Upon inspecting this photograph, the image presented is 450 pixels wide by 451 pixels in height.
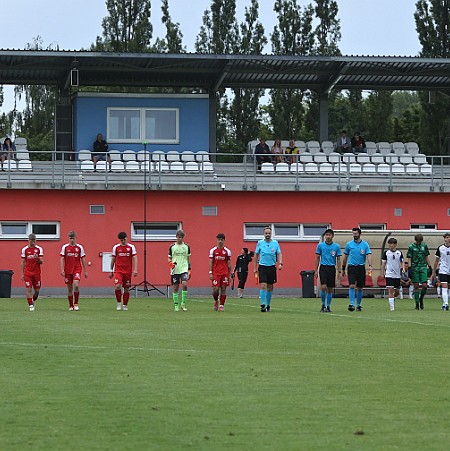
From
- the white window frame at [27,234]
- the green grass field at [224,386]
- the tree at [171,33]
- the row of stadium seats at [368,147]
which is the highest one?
the tree at [171,33]

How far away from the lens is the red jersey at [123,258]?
30.2 meters

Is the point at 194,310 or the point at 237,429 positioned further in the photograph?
the point at 194,310

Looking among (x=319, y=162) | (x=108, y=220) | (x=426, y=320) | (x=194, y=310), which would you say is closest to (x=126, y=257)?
(x=194, y=310)

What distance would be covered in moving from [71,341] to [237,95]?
47.9 meters

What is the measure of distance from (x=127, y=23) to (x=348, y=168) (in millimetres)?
24296

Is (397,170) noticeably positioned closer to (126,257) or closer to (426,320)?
(126,257)

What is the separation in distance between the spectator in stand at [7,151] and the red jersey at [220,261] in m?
16.2

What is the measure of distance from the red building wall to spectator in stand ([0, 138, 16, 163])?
1.42 meters

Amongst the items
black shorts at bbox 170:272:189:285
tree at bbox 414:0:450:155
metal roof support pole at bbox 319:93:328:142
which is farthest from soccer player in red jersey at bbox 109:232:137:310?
tree at bbox 414:0:450:155

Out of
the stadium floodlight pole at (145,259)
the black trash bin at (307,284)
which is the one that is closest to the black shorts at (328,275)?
the stadium floodlight pole at (145,259)

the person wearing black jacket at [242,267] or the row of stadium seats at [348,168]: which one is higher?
the row of stadium seats at [348,168]

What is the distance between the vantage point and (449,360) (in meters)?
15.8

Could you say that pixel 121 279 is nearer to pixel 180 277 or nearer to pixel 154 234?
pixel 180 277

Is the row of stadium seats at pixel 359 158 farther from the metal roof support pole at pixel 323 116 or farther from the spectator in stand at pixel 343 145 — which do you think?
the metal roof support pole at pixel 323 116
